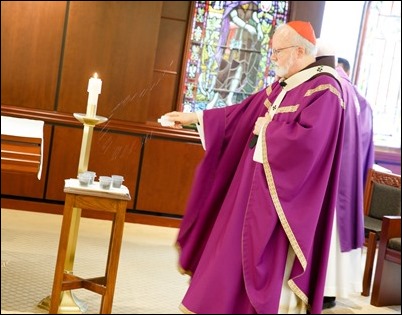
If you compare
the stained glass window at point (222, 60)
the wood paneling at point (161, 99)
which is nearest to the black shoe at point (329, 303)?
the stained glass window at point (222, 60)

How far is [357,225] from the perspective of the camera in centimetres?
300

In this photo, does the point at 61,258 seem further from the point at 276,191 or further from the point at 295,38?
the point at 295,38

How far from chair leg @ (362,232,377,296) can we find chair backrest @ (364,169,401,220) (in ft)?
0.34

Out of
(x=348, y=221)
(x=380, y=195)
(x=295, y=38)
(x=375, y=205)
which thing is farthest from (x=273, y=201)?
(x=375, y=205)

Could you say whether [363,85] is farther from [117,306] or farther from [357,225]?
[117,306]

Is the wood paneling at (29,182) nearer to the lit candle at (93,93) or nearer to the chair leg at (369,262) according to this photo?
the lit candle at (93,93)

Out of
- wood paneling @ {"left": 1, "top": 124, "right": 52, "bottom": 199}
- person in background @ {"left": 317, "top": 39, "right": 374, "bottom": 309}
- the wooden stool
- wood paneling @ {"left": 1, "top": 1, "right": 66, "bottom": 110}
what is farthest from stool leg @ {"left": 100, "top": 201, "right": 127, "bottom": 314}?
person in background @ {"left": 317, "top": 39, "right": 374, "bottom": 309}

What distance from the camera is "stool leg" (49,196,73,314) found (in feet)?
4.97

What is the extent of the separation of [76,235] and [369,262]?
2205 millimetres

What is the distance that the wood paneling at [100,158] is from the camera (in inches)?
58.2

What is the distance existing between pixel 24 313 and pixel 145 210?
0.31 metres

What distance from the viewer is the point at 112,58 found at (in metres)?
1.71

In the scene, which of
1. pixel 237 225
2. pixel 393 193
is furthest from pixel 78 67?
pixel 393 193

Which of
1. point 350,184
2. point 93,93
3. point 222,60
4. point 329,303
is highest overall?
point 222,60
